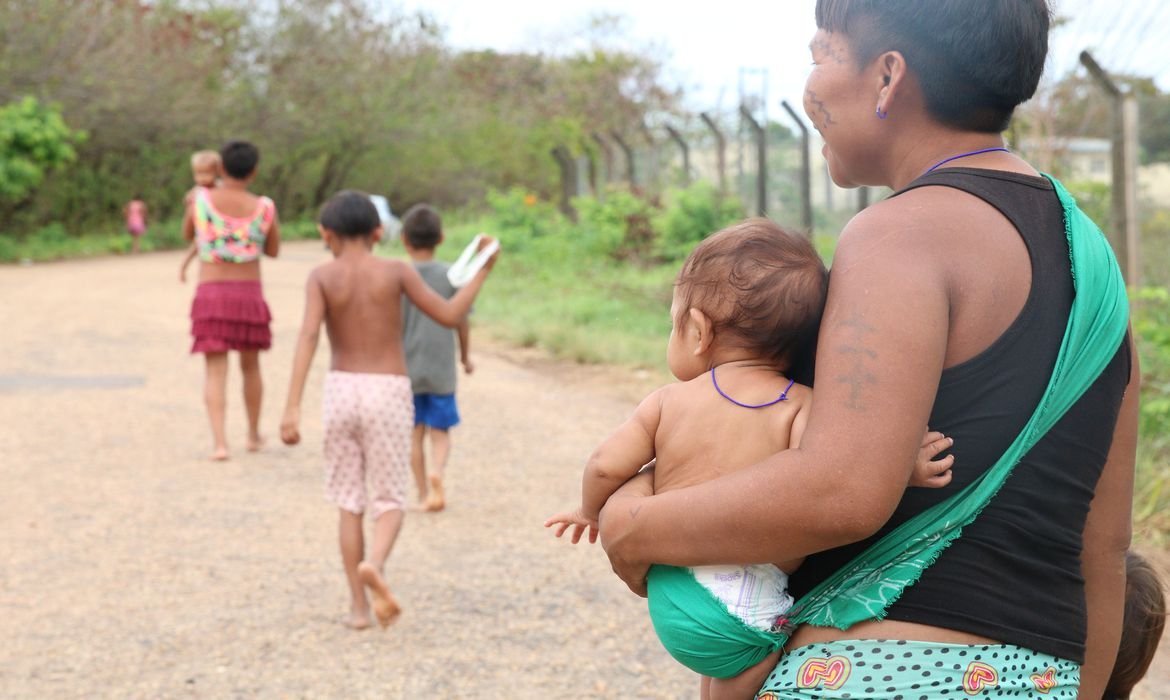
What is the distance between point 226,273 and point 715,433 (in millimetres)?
6642

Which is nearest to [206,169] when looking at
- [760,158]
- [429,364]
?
[429,364]

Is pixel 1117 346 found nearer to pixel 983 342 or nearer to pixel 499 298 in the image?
pixel 983 342

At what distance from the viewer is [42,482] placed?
741 cm

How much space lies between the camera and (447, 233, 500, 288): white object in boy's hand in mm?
4805

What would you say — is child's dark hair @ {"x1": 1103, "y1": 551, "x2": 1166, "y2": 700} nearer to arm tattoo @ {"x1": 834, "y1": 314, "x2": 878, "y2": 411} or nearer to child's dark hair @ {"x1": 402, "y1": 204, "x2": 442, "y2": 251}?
arm tattoo @ {"x1": 834, "y1": 314, "x2": 878, "y2": 411}

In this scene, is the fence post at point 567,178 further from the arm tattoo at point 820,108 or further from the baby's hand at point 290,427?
the arm tattoo at point 820,108

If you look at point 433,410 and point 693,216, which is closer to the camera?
point 433,410

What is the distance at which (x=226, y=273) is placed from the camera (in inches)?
315

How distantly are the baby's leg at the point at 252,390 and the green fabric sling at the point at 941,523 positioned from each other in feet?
21.9

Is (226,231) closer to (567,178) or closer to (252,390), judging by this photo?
(252,390)

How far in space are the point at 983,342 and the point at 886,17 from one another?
1.36 feet

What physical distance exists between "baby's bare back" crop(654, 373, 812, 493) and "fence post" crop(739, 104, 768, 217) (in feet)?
39.0

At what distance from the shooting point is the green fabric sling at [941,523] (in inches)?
63.8

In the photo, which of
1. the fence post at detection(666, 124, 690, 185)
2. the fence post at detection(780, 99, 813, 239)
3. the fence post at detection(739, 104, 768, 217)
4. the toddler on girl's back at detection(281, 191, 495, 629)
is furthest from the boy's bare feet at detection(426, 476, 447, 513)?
the fence post at detection(666, 124, 690, 185)
